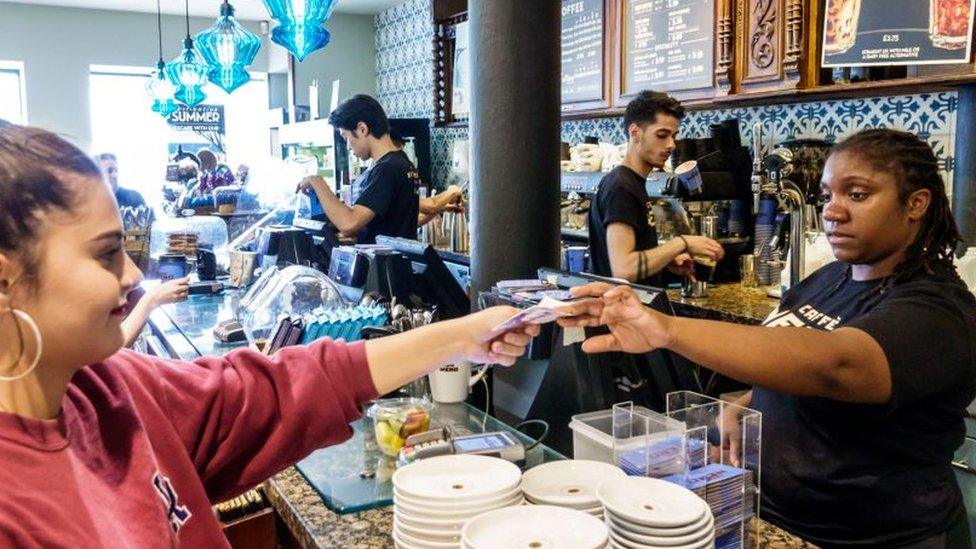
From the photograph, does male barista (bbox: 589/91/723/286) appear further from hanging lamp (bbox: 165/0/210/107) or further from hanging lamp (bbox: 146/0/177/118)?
hanging lamp (bbox: 146/0/177/118)

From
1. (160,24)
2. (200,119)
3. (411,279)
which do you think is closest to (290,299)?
(411,279)

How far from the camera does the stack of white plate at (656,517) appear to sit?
1114 millimetres

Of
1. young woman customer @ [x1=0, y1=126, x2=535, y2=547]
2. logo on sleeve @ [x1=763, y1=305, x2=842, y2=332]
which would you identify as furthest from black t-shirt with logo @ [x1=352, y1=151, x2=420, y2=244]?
young woman customer @ [x1=0, y1=126, x2=535, y2=547]

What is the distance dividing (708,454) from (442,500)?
1.56ft

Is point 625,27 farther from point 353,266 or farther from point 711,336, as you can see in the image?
point 711,336

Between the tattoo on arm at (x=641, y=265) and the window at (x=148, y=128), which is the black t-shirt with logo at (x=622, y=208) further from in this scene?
the window at (x=148, y=128)

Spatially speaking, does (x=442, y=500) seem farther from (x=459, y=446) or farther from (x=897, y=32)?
(x=897, y=32)

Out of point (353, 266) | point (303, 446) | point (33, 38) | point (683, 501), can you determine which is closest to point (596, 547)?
point (683, 501)

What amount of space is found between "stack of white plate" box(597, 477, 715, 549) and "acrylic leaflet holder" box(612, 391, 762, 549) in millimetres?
107

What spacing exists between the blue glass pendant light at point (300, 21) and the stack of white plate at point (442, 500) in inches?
106

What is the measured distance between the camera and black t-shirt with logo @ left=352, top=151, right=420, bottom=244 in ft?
13.2

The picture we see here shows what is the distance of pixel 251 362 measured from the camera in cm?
141

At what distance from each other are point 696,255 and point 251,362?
2465 mm

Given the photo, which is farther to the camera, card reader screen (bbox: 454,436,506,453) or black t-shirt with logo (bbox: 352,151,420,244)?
black t-shirt with logo (bbox: 352,151,420,244)
